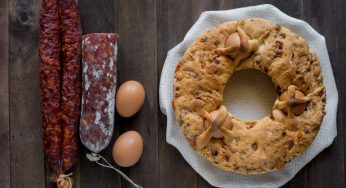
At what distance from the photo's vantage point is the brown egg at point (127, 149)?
1.60 meters

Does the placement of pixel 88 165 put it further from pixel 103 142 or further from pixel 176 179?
pixel 176 179

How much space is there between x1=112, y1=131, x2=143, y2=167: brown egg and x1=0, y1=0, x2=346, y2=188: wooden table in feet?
0.23

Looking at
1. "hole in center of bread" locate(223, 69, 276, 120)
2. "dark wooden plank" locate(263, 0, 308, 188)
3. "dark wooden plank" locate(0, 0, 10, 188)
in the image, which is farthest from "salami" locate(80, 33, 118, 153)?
"dark wooden plank" locate(263, 0, 308, 188)

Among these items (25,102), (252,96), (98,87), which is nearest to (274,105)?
(252,96)

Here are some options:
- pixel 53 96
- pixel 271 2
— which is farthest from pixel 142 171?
pixel 271 2

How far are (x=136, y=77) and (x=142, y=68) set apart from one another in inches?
1.5

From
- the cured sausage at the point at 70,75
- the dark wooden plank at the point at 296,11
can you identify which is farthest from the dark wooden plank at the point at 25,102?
the dark wooden plank at the point at 296,11

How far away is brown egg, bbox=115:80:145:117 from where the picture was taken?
5.24 ft

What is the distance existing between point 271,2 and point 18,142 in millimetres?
1004

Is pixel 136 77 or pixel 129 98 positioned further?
pixel 136 77

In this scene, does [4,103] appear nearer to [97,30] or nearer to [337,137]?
[97,30]

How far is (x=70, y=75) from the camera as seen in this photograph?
1.61m

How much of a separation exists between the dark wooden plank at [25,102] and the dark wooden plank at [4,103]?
0.05 ft

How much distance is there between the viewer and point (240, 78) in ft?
5.41
